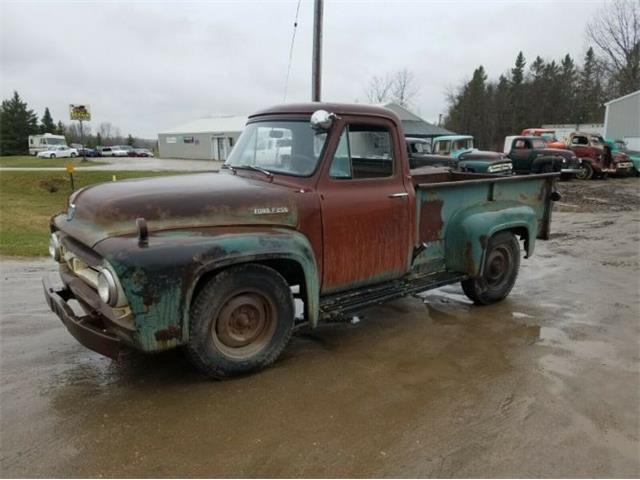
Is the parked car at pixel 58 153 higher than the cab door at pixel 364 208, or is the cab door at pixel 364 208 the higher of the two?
the parked car at pixel 58 153

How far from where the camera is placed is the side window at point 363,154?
435cm

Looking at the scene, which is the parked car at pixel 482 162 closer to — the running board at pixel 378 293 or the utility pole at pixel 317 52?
the utility pole at pixel 317 52

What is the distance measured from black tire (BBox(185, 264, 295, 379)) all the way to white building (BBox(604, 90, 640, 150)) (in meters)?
38.4

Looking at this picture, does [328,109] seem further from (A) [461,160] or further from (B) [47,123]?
(B) [47,123]

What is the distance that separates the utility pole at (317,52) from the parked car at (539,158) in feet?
43.0

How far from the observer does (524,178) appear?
607 centimetres

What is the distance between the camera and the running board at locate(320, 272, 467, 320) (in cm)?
428

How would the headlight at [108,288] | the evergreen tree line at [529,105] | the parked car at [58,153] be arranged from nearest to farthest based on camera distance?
1. the headlight at [108,288]
2. the parked car at [58,153]
3. the evergreen tree line at [529,105]

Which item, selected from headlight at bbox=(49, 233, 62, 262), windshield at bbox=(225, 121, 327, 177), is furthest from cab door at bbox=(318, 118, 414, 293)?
headlight at bbox=(49, 233, 62, 262)

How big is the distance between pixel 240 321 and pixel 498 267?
11.4 feet

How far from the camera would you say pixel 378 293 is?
464 cm

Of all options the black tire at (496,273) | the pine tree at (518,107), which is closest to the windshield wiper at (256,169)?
the black tire at (496,273)

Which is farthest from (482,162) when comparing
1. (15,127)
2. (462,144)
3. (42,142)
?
(15,127)

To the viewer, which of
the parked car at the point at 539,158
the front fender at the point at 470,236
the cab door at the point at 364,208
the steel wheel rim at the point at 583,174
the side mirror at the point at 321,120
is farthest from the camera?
the steel wheel rim at the point at 583,174
